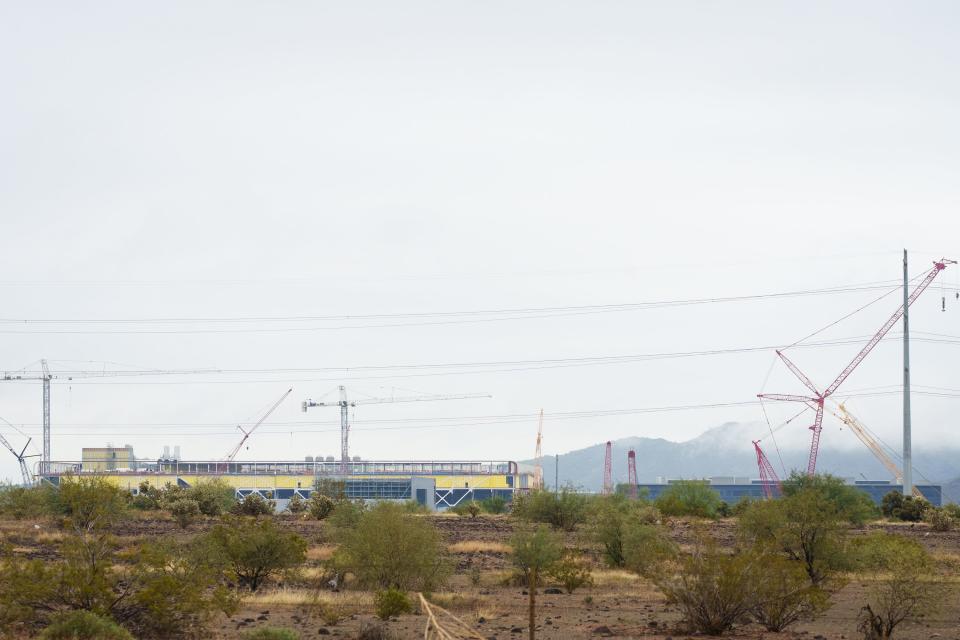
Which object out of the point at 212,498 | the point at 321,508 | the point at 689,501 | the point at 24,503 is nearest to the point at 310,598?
the point at 321,508

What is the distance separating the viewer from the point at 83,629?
81.7ft

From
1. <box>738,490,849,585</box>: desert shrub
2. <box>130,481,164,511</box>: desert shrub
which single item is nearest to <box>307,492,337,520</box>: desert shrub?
<box>130,481,164,511</box>: desert shrub

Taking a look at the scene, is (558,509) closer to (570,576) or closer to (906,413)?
(570,576)

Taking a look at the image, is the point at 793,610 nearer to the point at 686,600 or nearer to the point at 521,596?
the point at 686,600

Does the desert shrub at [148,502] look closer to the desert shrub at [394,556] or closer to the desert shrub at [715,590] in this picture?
the desert shrub at [394,556]

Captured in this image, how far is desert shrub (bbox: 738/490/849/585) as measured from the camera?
128ft

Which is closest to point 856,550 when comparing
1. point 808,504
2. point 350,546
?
point 808,504

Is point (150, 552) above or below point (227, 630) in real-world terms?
above

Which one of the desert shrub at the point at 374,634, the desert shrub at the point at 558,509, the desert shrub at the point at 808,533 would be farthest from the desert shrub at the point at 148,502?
the desert shrub at the point at 374,634

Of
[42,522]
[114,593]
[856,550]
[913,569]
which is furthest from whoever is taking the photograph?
[42,522]

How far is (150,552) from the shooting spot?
27.5 metres

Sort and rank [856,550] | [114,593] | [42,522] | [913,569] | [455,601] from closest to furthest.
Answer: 1. [114,593]
2. [913,569]
3. [455,601]
4. [856,550]
5. [42,522]

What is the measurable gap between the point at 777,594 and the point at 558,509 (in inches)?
1900

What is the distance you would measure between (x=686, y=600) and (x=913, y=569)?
5.72m
